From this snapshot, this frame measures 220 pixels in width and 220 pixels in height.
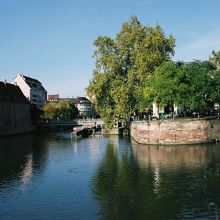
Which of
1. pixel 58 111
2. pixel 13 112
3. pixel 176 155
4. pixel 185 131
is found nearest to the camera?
pixel 176 155

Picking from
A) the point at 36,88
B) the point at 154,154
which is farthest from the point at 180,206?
the point at 36,88

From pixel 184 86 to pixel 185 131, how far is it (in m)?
7.63

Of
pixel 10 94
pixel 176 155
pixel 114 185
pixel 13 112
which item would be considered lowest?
pixel 114 185

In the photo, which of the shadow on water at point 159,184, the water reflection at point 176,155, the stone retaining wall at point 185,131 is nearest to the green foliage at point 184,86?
the stone retaining wall at point 185,131

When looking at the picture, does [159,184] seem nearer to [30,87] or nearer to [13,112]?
[13,112]

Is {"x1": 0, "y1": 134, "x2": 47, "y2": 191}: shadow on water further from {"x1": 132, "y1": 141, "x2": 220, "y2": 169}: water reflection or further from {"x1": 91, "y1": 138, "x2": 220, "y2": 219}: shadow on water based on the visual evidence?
{"x1": 132, "y1": 141, "x2": 220, "y2": 169}: water reflection

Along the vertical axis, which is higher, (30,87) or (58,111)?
(30,87)

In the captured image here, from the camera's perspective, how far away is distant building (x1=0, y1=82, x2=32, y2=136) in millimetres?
113931

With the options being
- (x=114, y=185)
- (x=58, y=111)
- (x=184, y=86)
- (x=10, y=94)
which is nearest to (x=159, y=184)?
(x=114, y=185)

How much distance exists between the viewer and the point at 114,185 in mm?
40438

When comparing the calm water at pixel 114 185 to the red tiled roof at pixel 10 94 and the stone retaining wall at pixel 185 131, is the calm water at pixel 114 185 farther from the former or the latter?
the red tiled roof at pixel 10 94

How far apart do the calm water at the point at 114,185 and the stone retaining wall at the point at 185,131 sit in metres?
4.06

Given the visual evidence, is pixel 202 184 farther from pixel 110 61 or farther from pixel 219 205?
pixel 110 61

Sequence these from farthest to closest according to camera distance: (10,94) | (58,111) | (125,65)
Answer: (58,111), (10,94), (125,65)
